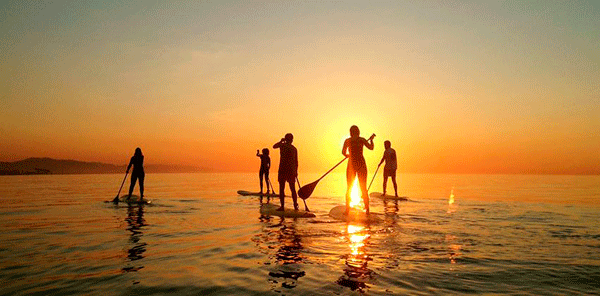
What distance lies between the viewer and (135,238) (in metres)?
8.47

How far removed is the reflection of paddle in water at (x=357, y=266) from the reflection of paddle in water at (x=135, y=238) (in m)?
3.40

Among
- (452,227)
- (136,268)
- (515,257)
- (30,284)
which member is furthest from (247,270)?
(452,227)

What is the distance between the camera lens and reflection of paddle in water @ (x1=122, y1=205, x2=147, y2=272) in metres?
6.38

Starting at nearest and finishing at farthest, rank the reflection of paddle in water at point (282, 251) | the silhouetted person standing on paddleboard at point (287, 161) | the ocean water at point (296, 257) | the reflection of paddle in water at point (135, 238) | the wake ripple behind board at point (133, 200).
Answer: the ocean water at point (296, 257) → the reflection of paddle in water at point (282, 251) → the reflection of paddle in water at point (135, 238) → the silhouetted person standing on paddleboard at point (287, 161) → the wake ripple behind board at point (133, 200)

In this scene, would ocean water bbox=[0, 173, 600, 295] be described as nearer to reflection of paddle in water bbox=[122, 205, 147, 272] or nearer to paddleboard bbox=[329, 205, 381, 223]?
reflection of paddle in water bbox=[122, 205, 147, 272]

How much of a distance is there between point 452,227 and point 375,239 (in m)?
3.48

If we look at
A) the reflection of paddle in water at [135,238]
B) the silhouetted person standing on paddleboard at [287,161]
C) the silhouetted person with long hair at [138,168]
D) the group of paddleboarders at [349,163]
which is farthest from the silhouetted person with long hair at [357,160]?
the silhouetted person with long hair at [138,168]

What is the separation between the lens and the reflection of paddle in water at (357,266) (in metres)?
4.87

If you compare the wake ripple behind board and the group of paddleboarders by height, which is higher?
the group of paddleboarders

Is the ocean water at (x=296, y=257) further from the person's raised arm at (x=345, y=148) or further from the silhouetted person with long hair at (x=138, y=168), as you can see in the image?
the silhouetted person with long hair at (x=138, y=168)

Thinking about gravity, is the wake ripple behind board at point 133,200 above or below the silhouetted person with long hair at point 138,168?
below

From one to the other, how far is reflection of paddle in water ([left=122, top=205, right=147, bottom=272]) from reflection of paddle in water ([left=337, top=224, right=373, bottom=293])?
340cm

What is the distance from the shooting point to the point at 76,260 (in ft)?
20.8

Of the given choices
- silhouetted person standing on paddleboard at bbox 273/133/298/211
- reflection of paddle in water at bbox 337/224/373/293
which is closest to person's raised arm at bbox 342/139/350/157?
silhouetted person standing on paddleboard at bbox 273/133/298/211
